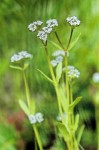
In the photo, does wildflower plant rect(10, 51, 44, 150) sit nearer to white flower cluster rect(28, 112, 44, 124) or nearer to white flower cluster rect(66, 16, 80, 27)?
white flower cluster rect(28, 112, 44, 124)

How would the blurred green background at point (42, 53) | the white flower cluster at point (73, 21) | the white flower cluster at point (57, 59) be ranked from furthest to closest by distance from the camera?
the blurred green background at point (42, 53)
the white flower cluster at point (57, 59)
the white flower cluster at point (73, 21)

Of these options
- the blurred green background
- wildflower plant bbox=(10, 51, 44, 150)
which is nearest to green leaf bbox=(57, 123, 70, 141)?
wildflower plant bbox=(10, 51, 44, 150)

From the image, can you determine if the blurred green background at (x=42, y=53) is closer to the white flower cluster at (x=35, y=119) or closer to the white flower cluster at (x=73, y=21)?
the white flower cluster at (x=35, y=119)

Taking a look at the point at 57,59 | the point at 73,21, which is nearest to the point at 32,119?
the point at 57,59

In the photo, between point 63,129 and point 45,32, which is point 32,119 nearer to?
point 63,129

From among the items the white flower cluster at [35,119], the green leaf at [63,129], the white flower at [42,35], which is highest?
the white flower at [42,35]

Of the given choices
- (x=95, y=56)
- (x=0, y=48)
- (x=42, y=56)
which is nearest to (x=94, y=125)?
(x=42, y=56)

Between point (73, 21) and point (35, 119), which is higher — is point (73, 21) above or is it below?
above

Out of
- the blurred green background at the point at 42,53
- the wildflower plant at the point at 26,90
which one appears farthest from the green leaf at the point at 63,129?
the blurred green background at the point at 42,53
